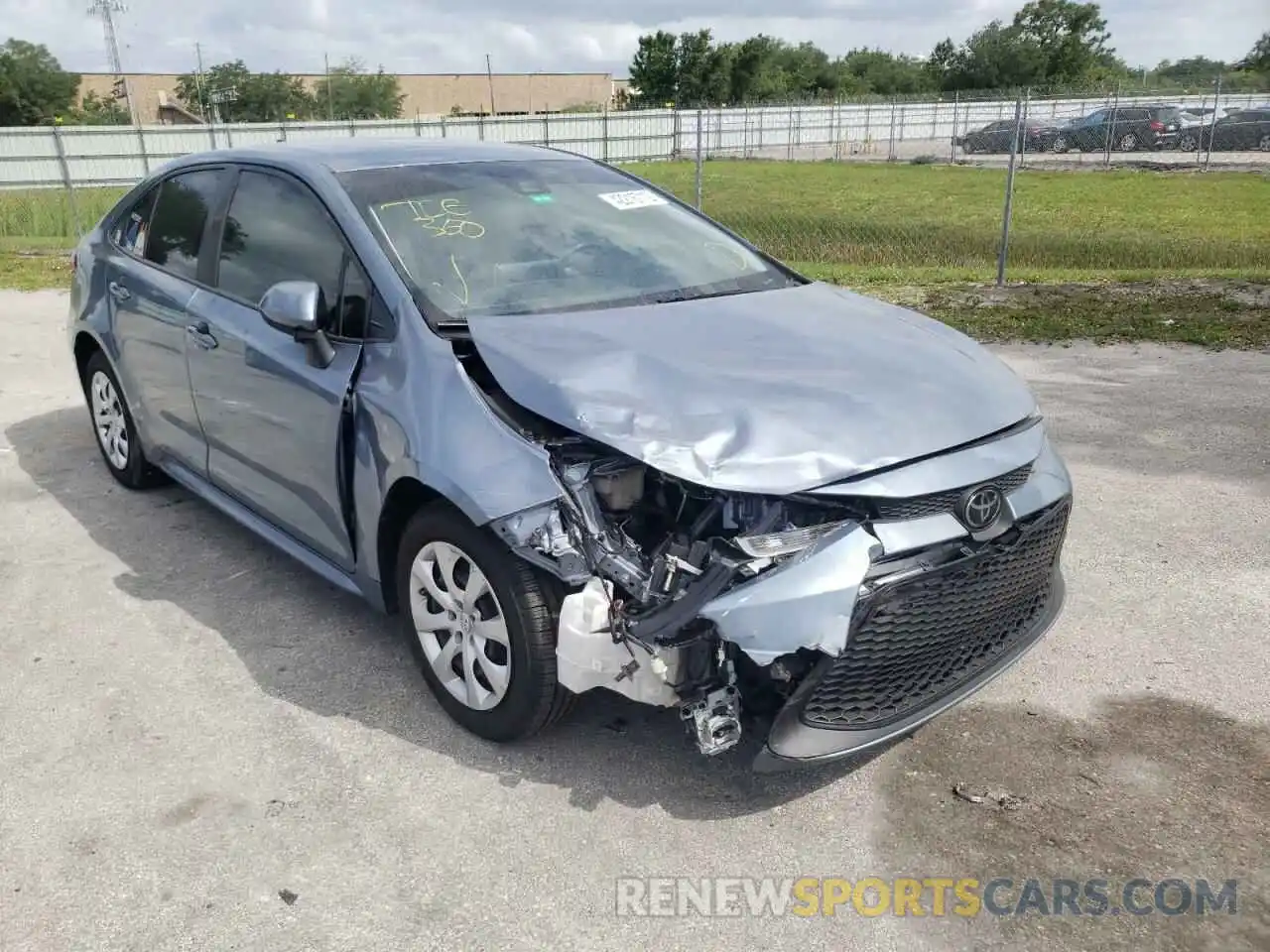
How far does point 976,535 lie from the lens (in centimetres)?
289

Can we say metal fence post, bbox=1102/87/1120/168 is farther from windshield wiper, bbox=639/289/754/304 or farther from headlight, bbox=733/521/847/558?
headlight, bbox=733/521/847/558

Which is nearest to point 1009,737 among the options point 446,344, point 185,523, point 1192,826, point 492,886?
point 1192,826

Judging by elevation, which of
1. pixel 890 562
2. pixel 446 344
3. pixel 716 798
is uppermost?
pixel 446 344

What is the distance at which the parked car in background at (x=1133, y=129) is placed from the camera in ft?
108

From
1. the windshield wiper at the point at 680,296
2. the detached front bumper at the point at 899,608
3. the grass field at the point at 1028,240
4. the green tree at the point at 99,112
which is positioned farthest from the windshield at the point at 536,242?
the green tree at the point at 99,112

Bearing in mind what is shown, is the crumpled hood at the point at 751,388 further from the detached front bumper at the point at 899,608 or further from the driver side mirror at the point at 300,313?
the driver side mirror at the point at 300,313

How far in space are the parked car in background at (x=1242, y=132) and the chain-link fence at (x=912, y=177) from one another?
56mm

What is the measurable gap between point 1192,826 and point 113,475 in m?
5.24

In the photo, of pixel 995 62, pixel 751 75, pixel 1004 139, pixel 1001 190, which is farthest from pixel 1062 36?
pixel 1001 190

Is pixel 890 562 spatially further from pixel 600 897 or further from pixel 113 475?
pixel 113 475

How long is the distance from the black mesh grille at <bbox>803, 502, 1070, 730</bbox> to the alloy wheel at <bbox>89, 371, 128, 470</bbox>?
13.5 ft

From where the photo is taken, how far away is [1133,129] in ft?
110

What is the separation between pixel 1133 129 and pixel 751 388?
35917mm

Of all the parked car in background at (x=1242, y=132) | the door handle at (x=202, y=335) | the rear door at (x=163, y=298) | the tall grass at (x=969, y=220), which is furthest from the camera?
the parked car in background at (x=1242, y=132)
